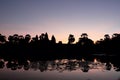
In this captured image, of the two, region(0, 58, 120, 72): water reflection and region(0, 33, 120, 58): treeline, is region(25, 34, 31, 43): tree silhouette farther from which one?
region(0, 58, 120, 72): water reflection

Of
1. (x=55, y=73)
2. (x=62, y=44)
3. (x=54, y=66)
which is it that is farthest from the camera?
(x=62, y=44)

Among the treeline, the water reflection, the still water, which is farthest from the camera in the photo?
the treeline

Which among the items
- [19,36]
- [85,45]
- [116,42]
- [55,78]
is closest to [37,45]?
[19,36]

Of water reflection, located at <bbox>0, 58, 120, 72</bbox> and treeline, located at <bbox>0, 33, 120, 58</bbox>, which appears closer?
water reflection, located at <bbox>0, 58, 120, 72</bbox>

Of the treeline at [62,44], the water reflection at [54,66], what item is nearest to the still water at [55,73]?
the water reflection at [54,66]

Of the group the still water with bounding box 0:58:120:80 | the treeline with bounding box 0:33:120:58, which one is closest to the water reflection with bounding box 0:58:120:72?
the still water with bounding box 0:58:120:80

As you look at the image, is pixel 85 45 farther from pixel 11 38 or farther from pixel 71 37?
pixel 11 38

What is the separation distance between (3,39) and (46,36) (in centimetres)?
2828

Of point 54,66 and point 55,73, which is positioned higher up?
point 54,66

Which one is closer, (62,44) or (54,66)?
(54,66)

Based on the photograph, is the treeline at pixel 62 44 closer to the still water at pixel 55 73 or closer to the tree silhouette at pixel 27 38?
the tree silhouette at pixel 27 38

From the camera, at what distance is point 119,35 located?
113m

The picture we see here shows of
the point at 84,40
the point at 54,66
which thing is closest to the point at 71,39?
the point at 84,40

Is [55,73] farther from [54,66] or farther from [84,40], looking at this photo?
[84,40]
